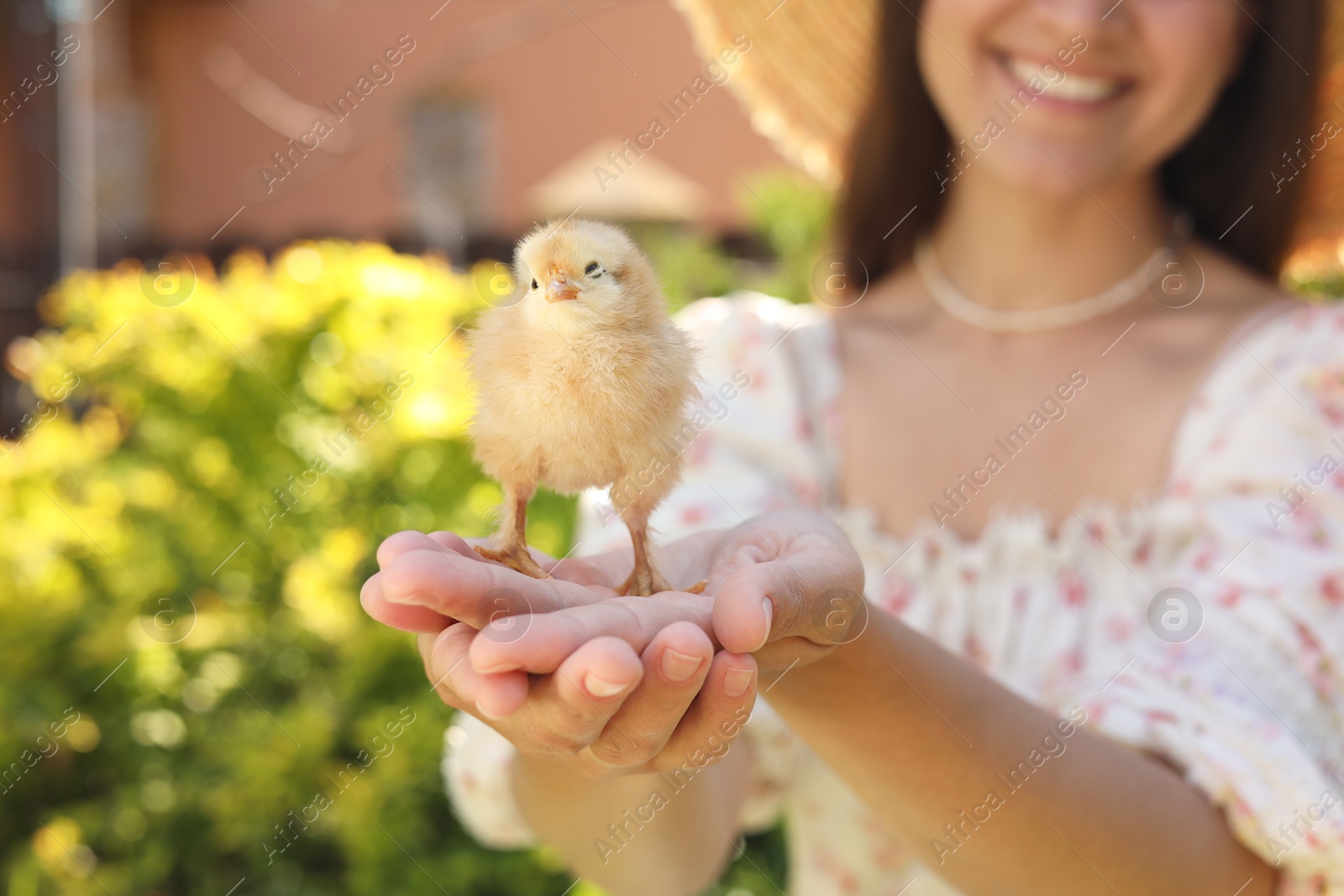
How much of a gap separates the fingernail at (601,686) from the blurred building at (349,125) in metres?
9.16

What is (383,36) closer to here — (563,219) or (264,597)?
(264,597)

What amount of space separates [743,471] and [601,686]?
1562 millimetres

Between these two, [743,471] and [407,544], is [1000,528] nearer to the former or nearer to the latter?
[743,471]

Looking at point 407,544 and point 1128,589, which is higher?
point 407,544

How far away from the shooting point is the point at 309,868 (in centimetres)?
397

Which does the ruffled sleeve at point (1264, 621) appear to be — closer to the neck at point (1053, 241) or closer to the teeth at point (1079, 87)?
the neck at point (1053, 241)

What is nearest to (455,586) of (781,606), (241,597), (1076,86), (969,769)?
(781,606)

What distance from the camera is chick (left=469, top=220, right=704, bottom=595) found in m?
1.15

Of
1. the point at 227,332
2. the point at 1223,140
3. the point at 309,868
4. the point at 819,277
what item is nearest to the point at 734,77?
the point at 819,277

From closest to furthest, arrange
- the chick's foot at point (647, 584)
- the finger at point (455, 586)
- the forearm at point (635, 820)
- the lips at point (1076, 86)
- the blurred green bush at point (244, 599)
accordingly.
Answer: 1. the finger at point (455, 586)
2. the chick's foot at point (647, 584)
3. the forearm at point (635, 820)
4. the lips at point (1076, 86)
5. the blurred green bush at point (244, 599)

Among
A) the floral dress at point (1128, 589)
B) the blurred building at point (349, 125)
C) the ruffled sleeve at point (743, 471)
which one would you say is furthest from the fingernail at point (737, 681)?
the blurred building at point (349, 125)

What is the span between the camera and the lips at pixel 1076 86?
2316mm

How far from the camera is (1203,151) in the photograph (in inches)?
113

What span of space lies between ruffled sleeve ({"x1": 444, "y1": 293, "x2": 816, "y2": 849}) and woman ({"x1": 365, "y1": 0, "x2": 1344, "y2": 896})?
0.01m
